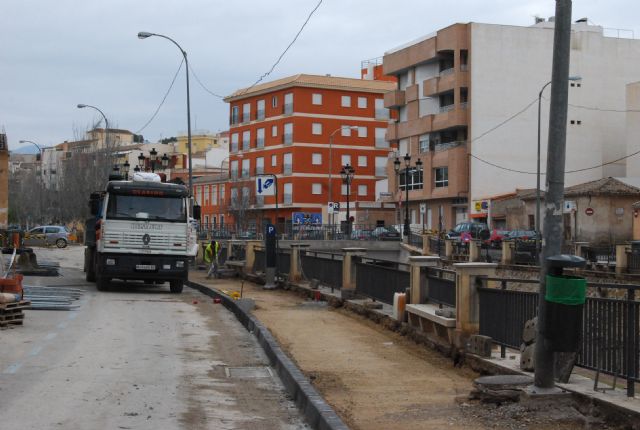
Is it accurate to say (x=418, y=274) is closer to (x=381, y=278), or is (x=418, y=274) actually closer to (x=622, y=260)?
(x=381, y=278)

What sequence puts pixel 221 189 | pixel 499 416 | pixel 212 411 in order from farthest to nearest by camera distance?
pixel 221 189 → pixel 212 411 → pixel 499 416

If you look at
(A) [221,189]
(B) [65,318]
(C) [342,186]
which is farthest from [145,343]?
(A) [221,189]

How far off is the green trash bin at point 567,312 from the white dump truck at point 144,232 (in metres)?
18.2

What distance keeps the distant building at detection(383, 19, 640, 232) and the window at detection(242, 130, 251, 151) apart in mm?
26937

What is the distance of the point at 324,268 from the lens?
22.6 m

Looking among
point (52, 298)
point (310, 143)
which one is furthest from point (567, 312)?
point (310, 143)

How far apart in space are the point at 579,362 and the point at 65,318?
37.9ft

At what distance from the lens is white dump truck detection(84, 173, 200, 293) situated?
81.4 feet

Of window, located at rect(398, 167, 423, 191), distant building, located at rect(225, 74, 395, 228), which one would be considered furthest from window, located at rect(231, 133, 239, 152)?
window, located at rect(398, 167, 423, 191)

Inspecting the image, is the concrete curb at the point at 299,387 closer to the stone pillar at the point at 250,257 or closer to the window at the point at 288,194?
the stone pillar at the point at 250,257

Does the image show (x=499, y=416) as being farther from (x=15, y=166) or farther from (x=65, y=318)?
(x=15, y=166)

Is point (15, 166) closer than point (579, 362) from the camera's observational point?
No

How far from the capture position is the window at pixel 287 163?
9294 centimetres

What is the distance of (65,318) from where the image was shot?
17.4 metres
